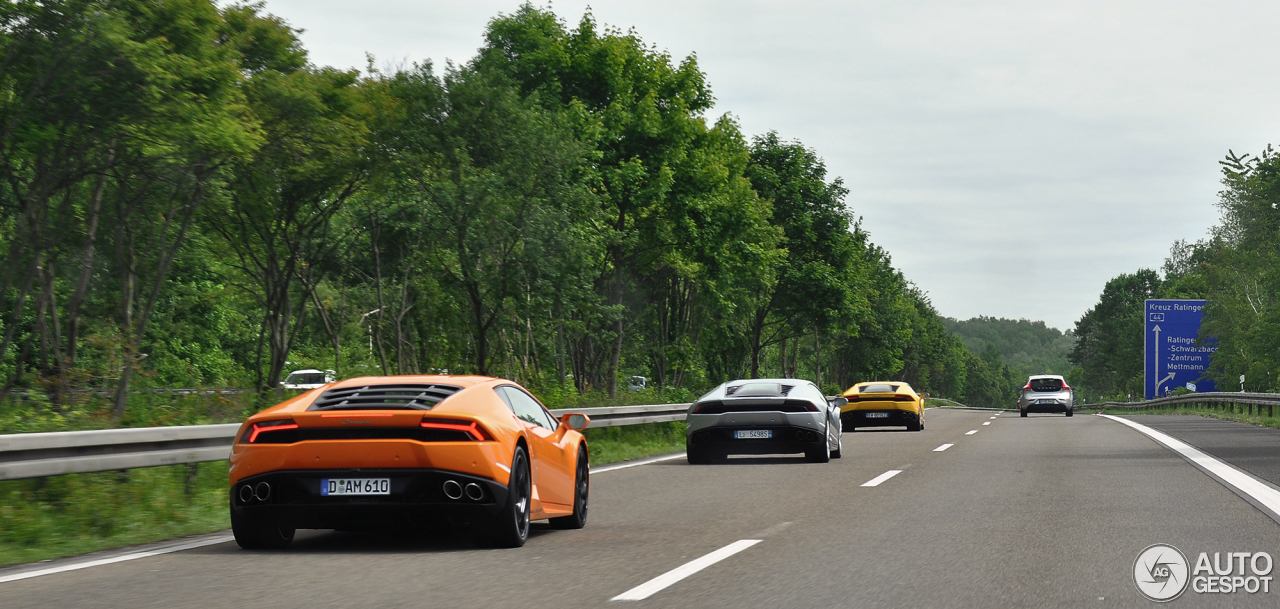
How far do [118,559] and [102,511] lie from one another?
166 centimetres

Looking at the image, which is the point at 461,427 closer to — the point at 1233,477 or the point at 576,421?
the point at 576,421

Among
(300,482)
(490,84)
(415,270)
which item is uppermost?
(490,84)

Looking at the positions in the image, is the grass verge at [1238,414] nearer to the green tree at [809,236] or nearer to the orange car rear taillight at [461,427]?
the green tree at [809,236]

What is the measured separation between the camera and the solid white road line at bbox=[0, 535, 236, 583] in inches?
271

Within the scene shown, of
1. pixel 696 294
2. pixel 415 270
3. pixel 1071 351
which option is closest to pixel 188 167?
pixel 415 270

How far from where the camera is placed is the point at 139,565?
7.31m

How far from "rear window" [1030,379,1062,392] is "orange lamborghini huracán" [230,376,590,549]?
1503 inches

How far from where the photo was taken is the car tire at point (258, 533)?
7887 millimetres

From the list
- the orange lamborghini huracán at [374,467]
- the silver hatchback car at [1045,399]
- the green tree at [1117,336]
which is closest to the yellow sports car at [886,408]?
the silver hatchback car at [1045,399]

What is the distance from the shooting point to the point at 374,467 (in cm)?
759

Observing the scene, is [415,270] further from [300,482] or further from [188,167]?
[300,482]

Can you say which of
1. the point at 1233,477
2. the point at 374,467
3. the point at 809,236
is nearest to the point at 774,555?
the point at 374,467

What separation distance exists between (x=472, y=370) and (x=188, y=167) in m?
12.9

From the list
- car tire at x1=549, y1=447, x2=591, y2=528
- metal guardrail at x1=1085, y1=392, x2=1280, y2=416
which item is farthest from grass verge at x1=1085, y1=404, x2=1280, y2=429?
car tire at x1=549, y1=447, x2=591, y2=528
